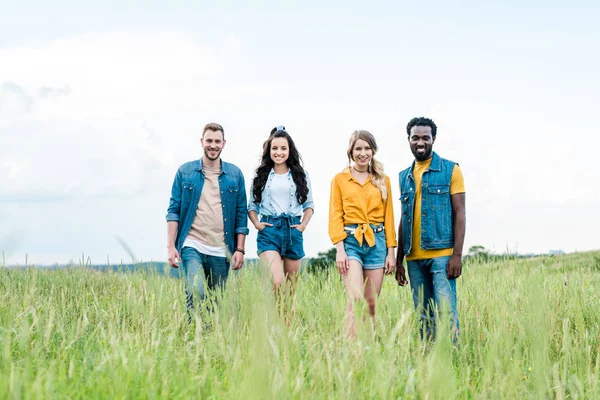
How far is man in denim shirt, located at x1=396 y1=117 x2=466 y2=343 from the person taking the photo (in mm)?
4797

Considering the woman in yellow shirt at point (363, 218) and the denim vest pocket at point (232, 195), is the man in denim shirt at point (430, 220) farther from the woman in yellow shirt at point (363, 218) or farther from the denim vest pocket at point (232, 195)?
the denim vest pocket at point (232, 195)

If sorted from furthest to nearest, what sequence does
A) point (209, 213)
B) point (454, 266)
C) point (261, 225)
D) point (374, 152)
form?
point (209, 213) → point (261, 225) → point (374, 152) → point (454, 266)

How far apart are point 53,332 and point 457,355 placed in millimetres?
2974

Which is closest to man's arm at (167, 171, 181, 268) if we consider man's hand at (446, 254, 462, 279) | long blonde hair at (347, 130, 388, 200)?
long blonde hair at (347, 130, 388, 200)

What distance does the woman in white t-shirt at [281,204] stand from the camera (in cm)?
527

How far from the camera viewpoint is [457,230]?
4809 millimetres

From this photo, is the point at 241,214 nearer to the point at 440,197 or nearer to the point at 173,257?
the point at 173,257

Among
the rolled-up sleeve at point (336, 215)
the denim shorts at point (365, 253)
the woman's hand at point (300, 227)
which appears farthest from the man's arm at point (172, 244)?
the denim shorts at point (365, 253)

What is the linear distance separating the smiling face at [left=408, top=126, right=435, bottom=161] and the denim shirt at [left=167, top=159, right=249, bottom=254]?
5.40 feet

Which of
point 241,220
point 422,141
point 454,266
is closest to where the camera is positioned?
point 454,266

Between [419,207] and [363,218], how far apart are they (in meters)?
0.48

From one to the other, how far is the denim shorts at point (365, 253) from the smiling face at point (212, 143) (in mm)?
1470

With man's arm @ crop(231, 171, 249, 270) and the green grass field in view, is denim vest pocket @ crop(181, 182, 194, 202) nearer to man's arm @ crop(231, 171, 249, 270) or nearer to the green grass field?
man's arm @ crop(231, 171, 249, 270)

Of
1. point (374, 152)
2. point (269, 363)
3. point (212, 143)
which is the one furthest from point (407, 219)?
point (269, 363)
